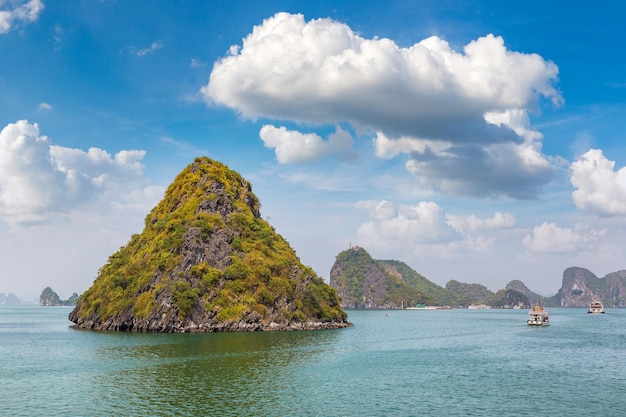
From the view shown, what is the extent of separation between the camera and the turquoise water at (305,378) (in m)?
A: 50.3

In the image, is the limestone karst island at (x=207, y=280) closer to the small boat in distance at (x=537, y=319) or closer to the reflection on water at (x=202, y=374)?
the reflection on water at (x=202, y=374)

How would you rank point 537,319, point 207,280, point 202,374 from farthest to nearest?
point 537,319
point 207,280
point 202,374

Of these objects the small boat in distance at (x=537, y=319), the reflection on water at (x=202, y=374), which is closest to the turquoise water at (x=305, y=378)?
the reflection on water at (x=202, y=374)

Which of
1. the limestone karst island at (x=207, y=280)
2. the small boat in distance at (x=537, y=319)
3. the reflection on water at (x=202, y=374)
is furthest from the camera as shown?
the small boat in distance at (x=537, y=319)

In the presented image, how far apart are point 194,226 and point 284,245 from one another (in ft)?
122

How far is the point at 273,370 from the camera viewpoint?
7200 centimetres

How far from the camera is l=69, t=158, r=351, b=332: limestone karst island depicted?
137m

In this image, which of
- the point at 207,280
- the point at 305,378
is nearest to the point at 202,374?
the point at 305,378

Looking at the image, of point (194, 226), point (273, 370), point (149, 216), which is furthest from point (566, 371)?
point (149, 216)

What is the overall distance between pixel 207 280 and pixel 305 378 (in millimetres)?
81473

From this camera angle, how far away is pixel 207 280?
14225 centimetres

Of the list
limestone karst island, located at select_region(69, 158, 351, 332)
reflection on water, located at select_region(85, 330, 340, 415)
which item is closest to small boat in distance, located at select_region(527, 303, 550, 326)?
limestone karst island, located at select_region(69, 158, 351, 332)

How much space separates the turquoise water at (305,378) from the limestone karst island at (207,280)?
90.9 feet

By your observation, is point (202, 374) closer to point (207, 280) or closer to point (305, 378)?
point (305, 378)
